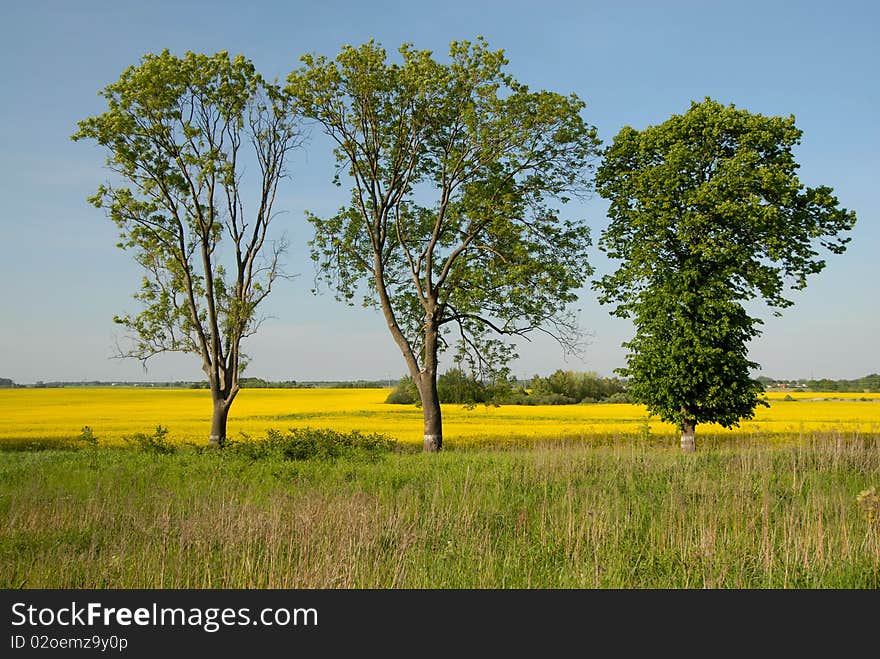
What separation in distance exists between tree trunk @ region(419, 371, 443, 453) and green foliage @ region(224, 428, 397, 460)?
72.3 inches

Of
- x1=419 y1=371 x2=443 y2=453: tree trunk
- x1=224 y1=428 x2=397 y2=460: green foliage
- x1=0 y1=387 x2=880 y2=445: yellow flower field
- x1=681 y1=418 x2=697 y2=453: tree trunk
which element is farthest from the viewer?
x1=0 y1=387 x2=880 y2=445: yellow flower field

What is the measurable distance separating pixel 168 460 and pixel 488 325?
1132 cm

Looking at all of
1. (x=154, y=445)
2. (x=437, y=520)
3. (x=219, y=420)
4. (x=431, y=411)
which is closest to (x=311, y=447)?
(x=431, y=411)

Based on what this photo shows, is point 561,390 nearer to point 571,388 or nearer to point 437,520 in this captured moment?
point 571,388

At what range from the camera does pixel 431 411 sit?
2334cm

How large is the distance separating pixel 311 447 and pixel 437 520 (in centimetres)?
1085

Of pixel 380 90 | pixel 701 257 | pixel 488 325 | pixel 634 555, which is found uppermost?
pixel 380 90

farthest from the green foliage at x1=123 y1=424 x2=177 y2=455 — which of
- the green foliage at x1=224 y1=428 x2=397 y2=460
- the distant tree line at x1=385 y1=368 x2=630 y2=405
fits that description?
the distant tree line at x1=385 y1=368 x2=630 y2=405

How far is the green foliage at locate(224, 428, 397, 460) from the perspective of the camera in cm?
1965

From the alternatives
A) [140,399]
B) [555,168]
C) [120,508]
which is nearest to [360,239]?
[555,168]

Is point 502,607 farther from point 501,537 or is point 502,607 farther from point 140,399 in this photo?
point 140,399

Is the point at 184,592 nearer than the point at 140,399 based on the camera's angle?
Yes

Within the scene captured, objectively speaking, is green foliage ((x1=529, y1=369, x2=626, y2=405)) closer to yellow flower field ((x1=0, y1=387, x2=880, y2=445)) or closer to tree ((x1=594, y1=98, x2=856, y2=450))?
yellow flower field ((x1=0, y1=387, x2=880, y2=445))

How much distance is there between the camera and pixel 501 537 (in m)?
9.25
